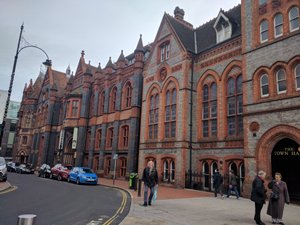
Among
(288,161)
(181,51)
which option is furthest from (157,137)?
(288,161)

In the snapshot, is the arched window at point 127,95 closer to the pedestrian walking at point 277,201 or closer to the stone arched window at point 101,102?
the stone arched window at point 101,102

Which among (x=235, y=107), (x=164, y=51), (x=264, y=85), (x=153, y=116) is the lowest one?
(x=235, y=107)

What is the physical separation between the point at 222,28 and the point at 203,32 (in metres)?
3.86

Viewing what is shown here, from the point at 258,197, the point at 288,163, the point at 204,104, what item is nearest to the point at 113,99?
the point at 204,104

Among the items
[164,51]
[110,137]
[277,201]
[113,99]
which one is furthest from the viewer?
[113,99]

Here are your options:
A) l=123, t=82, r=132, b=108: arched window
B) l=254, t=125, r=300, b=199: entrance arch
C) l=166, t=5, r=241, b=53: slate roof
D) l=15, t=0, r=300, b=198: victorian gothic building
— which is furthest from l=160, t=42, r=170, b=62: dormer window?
l=254, t=125, r=300, b=199: entrance arch

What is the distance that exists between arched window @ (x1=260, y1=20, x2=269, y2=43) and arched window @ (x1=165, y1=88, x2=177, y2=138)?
9.21 meters

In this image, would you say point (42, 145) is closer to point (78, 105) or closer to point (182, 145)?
point (78, 105)

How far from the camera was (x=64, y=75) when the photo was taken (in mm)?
56625

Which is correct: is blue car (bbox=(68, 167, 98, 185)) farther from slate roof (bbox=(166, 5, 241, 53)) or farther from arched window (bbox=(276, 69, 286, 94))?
arched window (bbox=(276, 69, 286, 94))

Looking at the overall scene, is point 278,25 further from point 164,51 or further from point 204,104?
point 164,51

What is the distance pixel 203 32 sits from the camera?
26.4 m

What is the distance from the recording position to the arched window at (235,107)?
19188 millimetres

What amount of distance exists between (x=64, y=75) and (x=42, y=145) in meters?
16.3
